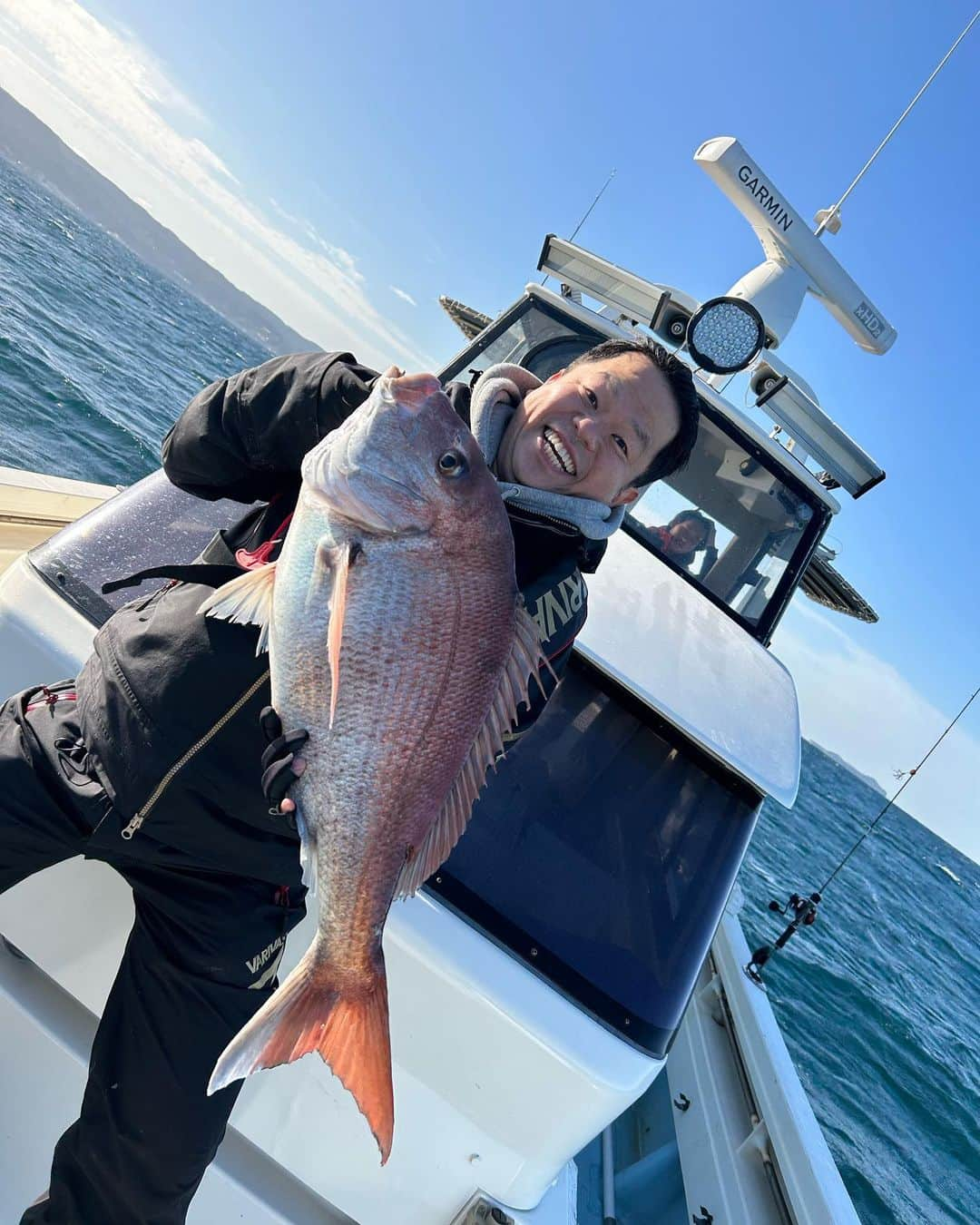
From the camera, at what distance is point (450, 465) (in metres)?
1.70

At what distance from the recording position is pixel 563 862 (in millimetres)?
2613

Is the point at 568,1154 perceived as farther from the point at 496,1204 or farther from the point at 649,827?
the point at 649,827

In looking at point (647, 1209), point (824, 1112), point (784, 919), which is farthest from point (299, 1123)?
point (784, 919)

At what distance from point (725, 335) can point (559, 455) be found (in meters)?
3.15

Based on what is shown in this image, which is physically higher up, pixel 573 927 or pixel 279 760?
pixel 279 760

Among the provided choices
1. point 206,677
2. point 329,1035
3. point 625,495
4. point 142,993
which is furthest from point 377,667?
point 142,993

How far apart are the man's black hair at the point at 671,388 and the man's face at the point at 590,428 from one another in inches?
1.2

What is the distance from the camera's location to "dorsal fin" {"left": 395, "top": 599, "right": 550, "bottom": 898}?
1.71 meters

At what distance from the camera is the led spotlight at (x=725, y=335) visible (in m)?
4.56

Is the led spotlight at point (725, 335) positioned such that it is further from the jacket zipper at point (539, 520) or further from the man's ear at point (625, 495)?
the jacket zipper at point (539, 520)

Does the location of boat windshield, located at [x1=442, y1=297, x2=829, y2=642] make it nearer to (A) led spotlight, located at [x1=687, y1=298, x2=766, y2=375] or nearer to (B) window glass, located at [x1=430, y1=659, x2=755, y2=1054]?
(A) led spotlight, located at [x1=687, y1=298, x2=766, y2=375]

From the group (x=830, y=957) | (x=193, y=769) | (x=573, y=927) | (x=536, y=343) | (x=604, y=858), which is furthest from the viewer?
(x=830, y=957)

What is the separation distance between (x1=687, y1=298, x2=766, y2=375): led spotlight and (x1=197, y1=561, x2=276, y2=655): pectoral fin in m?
3.85

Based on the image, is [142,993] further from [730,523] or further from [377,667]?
[730,523]
